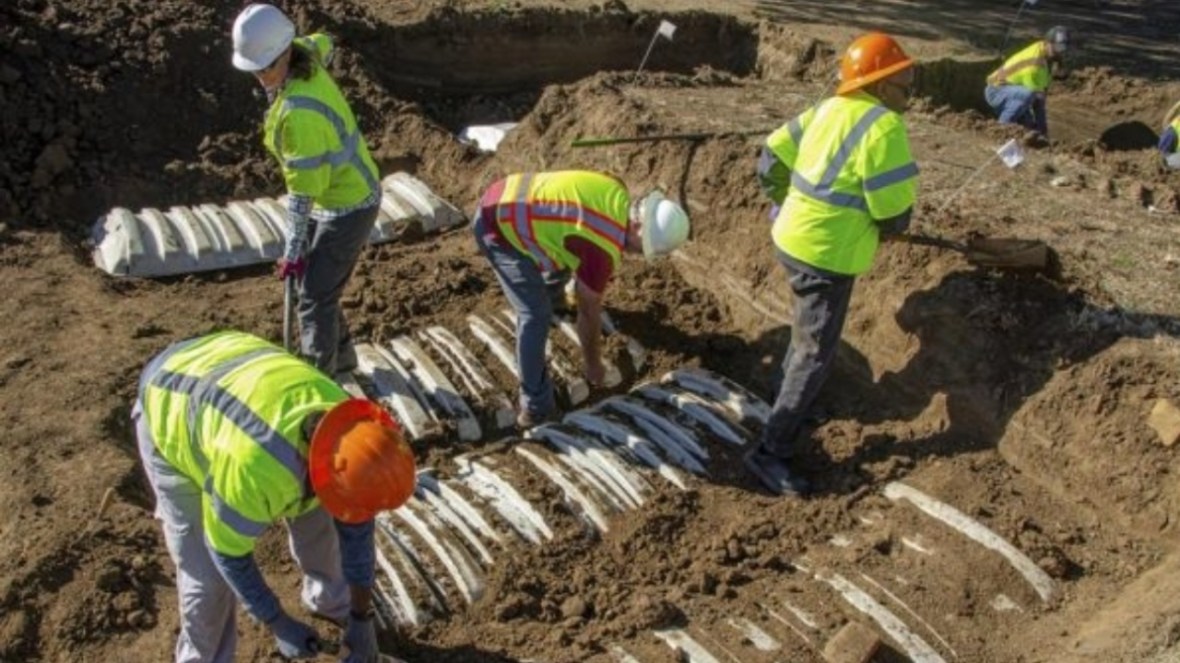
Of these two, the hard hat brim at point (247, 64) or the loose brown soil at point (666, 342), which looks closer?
the loose brown soil at point (666, 342)

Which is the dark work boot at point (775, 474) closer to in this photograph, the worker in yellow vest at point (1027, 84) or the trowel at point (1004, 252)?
the trowel at point (1004, 252)

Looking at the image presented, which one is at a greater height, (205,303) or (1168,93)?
(1168,93)

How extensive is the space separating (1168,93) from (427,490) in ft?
33.4

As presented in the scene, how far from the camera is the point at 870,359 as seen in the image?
5.86 metres

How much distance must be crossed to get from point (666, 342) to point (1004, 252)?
6.34ft

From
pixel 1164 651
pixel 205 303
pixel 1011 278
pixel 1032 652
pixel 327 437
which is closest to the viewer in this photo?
pixel 327 437

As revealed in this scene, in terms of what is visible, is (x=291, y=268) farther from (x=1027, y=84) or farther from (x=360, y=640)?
(x=1027, y=84)

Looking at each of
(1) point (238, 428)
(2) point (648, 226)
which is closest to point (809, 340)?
(2) point (648, 226)

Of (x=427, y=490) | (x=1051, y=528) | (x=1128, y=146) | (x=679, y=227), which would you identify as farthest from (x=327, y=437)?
(x=1128, y=146)

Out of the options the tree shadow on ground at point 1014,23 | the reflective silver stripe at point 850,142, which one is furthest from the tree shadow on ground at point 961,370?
the tree shadow on ground at point 1014,23

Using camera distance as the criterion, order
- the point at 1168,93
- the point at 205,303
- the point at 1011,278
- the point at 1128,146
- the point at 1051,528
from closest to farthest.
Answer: the point at 1051,528 < the point at 1011,278 < the point at 205,303 < the point at 1128,146 < the point at 1168,93

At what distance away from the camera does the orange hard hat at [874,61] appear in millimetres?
4723

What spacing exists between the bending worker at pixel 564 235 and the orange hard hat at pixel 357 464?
2.12 m

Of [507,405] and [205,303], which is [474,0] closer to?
[205,303]
